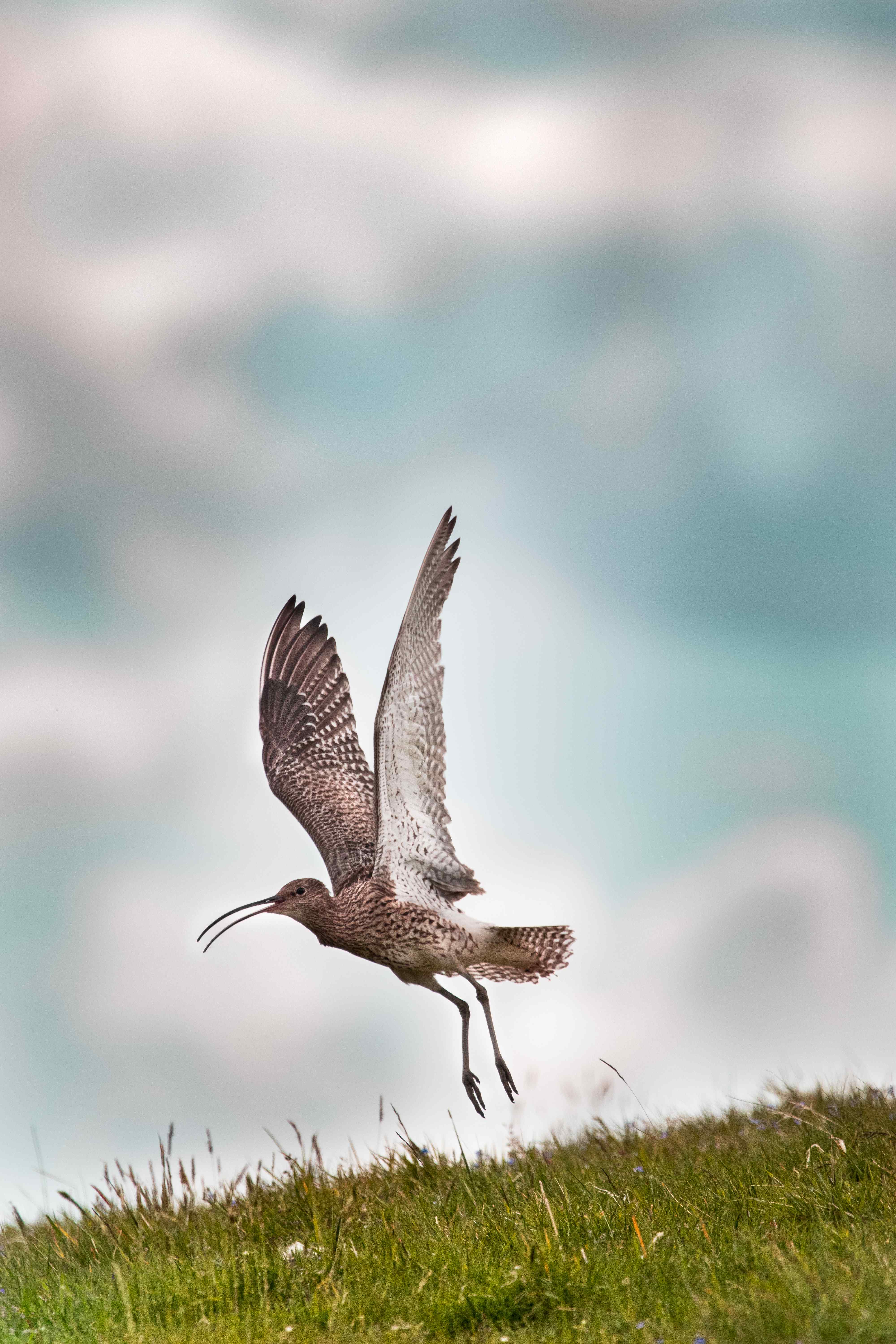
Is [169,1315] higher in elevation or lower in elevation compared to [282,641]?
lower

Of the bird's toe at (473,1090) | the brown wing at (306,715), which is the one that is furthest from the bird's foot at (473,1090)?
the brown wing at (306,715)

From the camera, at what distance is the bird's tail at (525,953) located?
8164 millimetres

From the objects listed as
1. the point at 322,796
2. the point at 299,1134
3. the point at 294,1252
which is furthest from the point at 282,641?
the point at 294,1252

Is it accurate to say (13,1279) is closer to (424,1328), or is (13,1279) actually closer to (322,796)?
(424,1328)

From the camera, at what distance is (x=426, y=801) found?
26.8ft

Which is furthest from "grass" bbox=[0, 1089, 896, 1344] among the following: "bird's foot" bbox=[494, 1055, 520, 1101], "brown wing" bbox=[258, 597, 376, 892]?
"brown wing" bbox=[258, 597, 376, 892]

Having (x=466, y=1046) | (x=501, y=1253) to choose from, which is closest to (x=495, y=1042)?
(x=466, y=1046)

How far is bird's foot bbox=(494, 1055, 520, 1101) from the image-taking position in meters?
7.67

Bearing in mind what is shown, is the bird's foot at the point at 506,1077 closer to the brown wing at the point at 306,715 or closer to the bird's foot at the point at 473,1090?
the bird's foot at the point at 473,1090

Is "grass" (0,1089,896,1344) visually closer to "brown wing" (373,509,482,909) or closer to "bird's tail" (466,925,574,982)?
"bird's tail" (466,925,574,982)

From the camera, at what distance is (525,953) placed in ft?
27.3

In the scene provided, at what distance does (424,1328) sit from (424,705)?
4.35 m

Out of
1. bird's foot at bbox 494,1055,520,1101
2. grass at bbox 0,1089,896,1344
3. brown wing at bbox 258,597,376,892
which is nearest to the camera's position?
grass at bbox 0,1089,896,1344

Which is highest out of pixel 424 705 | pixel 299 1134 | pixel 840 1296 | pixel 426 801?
pixel 424 705
